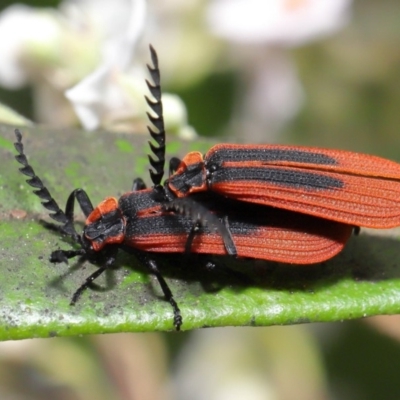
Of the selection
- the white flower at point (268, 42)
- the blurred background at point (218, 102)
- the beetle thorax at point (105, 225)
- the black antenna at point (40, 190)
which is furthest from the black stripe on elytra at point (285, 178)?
the white flower at point (268, 42)

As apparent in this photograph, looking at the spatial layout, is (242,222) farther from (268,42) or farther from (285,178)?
(268,42)

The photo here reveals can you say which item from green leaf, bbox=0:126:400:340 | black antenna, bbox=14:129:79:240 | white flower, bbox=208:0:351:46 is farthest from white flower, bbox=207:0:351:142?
black antenna, bbox=14:129:79:240

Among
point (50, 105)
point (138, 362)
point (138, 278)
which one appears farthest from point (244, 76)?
point (138, 278)

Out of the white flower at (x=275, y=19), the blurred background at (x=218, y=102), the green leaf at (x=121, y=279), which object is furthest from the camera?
the white flower at (x=275, y=19)

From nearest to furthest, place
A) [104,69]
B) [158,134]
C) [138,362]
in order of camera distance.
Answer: [158,134] < [104,69] < [138,362]

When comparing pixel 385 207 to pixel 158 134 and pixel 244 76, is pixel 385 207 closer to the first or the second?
pixel 158 134

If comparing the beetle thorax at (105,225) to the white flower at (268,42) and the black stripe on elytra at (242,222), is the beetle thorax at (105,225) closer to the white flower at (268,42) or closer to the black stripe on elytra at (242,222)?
the black stripe on elytra at (242,222)

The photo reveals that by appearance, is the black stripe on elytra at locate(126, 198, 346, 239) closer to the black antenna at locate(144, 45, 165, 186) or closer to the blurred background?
the black antenna at locate(144, 45, 165, 186)

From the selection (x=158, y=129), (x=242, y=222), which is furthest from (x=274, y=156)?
(x=158, y=129)
